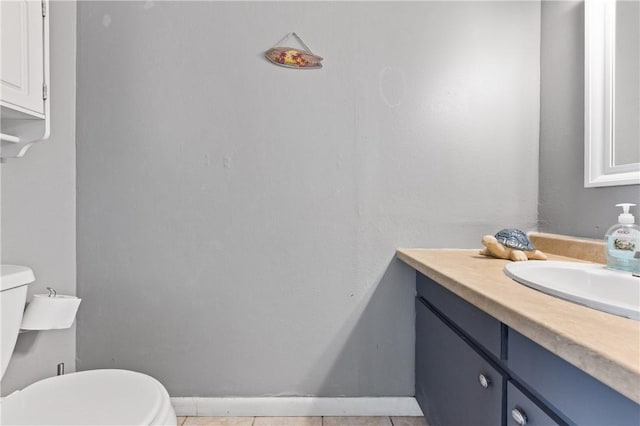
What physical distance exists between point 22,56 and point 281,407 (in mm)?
1701

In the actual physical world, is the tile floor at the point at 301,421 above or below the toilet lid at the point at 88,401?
below

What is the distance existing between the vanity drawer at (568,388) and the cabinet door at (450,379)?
0.40ft

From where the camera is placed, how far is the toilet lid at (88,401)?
36.9 inches

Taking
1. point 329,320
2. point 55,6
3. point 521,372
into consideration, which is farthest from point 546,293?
point 55,6

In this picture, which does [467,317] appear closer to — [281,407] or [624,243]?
[624,243]

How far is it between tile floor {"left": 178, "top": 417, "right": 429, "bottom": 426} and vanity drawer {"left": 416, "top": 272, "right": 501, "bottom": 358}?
0.57 meters

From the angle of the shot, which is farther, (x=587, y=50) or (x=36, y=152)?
(x=36, y=152)

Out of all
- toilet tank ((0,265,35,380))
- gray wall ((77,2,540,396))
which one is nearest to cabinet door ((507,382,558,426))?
gray wall ((77,2,540,396))

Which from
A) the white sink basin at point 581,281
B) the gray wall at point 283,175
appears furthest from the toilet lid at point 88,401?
the white sink basin at point 581,281

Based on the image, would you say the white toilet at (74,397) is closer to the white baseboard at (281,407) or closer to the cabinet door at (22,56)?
the white baseboard at (281,407)

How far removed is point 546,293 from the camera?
742mm

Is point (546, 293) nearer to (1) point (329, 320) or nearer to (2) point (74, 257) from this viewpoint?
(1) point (329, 320)

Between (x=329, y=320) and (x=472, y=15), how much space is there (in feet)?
4.92

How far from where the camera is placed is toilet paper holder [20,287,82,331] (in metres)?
1.27
